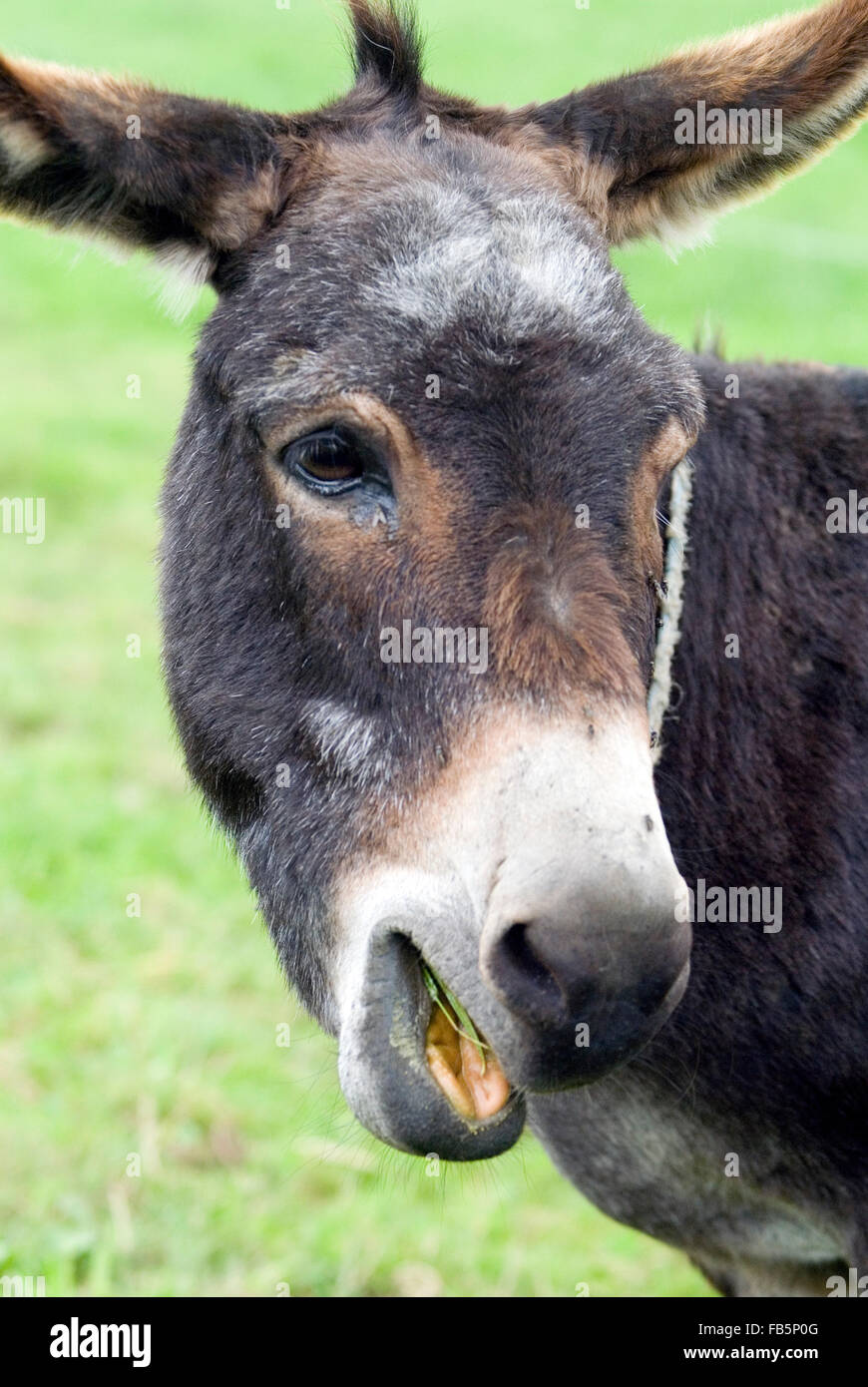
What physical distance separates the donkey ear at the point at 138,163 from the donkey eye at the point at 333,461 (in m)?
0.56

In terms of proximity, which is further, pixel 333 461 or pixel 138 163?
pixel 138 163

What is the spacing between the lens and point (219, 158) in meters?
2.95

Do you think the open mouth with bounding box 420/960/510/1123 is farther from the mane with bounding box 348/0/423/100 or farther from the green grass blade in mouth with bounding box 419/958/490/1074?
the mane with bounding box 348/0/423/100

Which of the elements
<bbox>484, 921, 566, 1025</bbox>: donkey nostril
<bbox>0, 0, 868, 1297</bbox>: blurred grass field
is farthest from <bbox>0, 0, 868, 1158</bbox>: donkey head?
<bbox>0, 0, 868, 1297</bbox>: blurred grass field

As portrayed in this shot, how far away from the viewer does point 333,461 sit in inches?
108

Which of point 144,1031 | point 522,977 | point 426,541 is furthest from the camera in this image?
point 144,1031

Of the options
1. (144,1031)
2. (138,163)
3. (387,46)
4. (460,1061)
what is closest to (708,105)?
(387,46)

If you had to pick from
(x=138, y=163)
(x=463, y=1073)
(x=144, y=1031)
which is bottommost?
(x=144, y=1031)

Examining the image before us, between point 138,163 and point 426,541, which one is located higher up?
point 138,163

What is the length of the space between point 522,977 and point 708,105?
206 centimetres

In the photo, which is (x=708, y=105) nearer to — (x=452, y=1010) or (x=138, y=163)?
(x=138, y=163)

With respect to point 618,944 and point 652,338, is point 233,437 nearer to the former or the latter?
point 652,338

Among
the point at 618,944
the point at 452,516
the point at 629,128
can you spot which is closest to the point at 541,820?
the point at 618,944

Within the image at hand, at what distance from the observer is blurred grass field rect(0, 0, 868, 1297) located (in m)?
4.70
